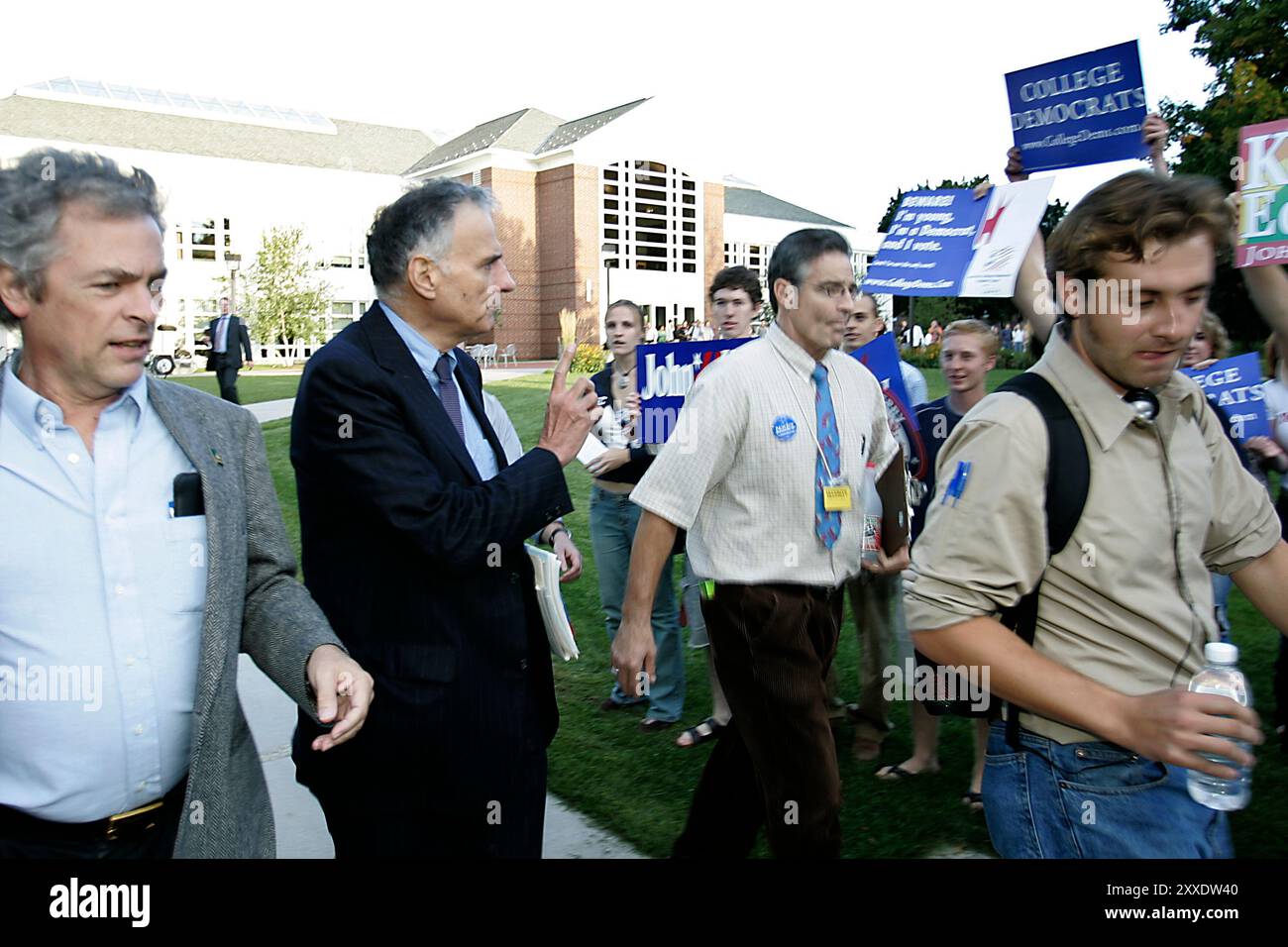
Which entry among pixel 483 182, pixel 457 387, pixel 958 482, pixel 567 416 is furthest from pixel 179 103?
pixel 958 482

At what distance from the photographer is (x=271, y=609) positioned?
2162 millimetres

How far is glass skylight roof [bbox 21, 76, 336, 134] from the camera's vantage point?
51125mm

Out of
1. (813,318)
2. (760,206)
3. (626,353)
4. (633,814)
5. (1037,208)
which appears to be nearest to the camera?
(813,318)

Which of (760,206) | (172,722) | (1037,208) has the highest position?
(760,206)

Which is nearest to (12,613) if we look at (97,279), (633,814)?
(97,279)

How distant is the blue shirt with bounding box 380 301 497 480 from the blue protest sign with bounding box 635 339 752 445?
102 inches

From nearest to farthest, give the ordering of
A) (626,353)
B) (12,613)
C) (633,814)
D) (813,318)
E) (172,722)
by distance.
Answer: (12,613) → (172,722) → (813,318) → (633,814) → (626,353)

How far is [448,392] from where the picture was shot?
8.62 ft

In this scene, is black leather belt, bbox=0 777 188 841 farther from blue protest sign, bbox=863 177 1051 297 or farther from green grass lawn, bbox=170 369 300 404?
green grass lawn, bbox=170 369 300 404

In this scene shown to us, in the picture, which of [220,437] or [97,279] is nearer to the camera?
[97,279]

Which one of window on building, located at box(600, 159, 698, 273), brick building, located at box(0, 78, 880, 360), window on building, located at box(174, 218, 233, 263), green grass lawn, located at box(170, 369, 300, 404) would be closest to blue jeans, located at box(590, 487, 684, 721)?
green grass lawn, located at box(170, 369, 300, 404)

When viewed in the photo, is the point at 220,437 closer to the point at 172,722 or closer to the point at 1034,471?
the point at 172,722
